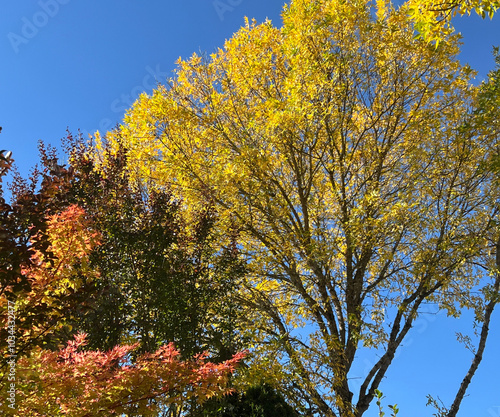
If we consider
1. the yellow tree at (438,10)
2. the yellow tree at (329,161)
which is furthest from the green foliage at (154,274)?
the yellow tree at (438,10)

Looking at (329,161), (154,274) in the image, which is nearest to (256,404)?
(154,274)

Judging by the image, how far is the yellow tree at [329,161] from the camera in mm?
7262

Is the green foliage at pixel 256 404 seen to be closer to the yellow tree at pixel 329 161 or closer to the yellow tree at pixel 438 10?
the yellow tree at pixel 329 161

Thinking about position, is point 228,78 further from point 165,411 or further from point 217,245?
point 165,411

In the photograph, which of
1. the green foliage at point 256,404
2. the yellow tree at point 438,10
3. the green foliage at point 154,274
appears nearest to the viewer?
the yellow tree at point 438,10

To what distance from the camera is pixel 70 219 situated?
4.20 metres

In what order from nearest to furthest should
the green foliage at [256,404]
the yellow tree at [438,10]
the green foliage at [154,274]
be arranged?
1. the yellow tree at [438,10]
2. the green foliage at [154,274]
3. the green foliage at [256,404]

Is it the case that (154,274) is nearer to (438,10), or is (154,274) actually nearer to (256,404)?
(256,404)

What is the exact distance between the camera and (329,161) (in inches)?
343

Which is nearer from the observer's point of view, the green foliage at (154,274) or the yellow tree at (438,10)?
the yellow tree at (438,10)

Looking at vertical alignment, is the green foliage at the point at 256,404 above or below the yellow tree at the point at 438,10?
below

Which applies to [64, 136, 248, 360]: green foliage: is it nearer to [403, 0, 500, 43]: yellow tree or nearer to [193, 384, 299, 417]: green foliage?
[193, 384, 299, 417]: green foliage

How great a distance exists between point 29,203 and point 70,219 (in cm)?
56

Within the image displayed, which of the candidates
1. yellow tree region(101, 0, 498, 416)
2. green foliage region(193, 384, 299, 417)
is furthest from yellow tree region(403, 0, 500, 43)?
green foliage region(193, 384, 299, 417)
